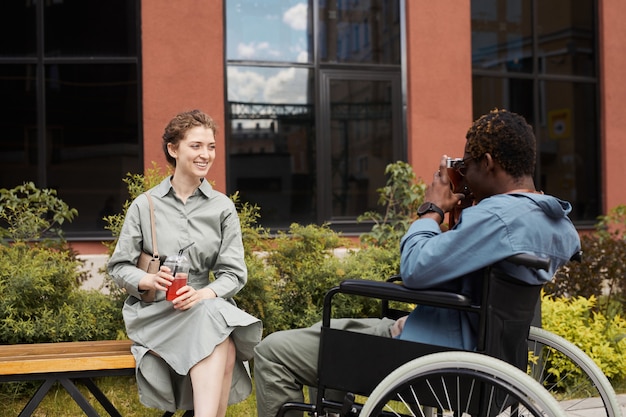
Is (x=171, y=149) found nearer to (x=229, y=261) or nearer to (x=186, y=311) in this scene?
(x=229, y=261)

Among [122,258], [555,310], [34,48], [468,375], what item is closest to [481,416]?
[468,375]

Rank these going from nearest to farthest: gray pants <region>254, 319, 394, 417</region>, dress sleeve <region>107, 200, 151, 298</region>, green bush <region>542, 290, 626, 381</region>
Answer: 1. gray pants <region>254, 319, 394, 417</region>
2. dress sleeve <region>107, 200, 151, 298</region>
3. green bush <region>542, 290, 626, 381</region>

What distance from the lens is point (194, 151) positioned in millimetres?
3324

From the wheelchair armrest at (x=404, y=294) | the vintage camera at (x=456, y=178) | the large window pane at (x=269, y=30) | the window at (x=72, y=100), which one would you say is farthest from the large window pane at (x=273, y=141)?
the wheelchair armrest at (x=404, y=294)

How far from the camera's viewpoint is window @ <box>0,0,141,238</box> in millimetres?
8758

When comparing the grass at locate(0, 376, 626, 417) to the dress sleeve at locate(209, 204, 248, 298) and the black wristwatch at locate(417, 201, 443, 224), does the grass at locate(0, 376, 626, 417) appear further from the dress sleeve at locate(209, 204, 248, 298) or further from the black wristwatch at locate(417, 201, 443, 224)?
the black wristwatch at locate(417, 201, 443, 224)

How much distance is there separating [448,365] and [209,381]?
1.12 meters

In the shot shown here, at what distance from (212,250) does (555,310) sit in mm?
2949

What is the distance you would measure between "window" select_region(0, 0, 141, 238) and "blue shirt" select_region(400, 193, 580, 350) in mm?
6722

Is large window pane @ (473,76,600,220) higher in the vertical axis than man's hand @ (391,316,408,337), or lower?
higher

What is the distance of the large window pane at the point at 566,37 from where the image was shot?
34.9 ft

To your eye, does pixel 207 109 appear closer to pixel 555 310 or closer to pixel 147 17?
pixel 147 17

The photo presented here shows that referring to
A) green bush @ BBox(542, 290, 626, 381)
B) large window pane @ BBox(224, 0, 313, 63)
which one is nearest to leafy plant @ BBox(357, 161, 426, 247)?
green bush @ BBox(542, 290, 626, 381)

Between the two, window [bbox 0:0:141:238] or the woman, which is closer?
the woman
